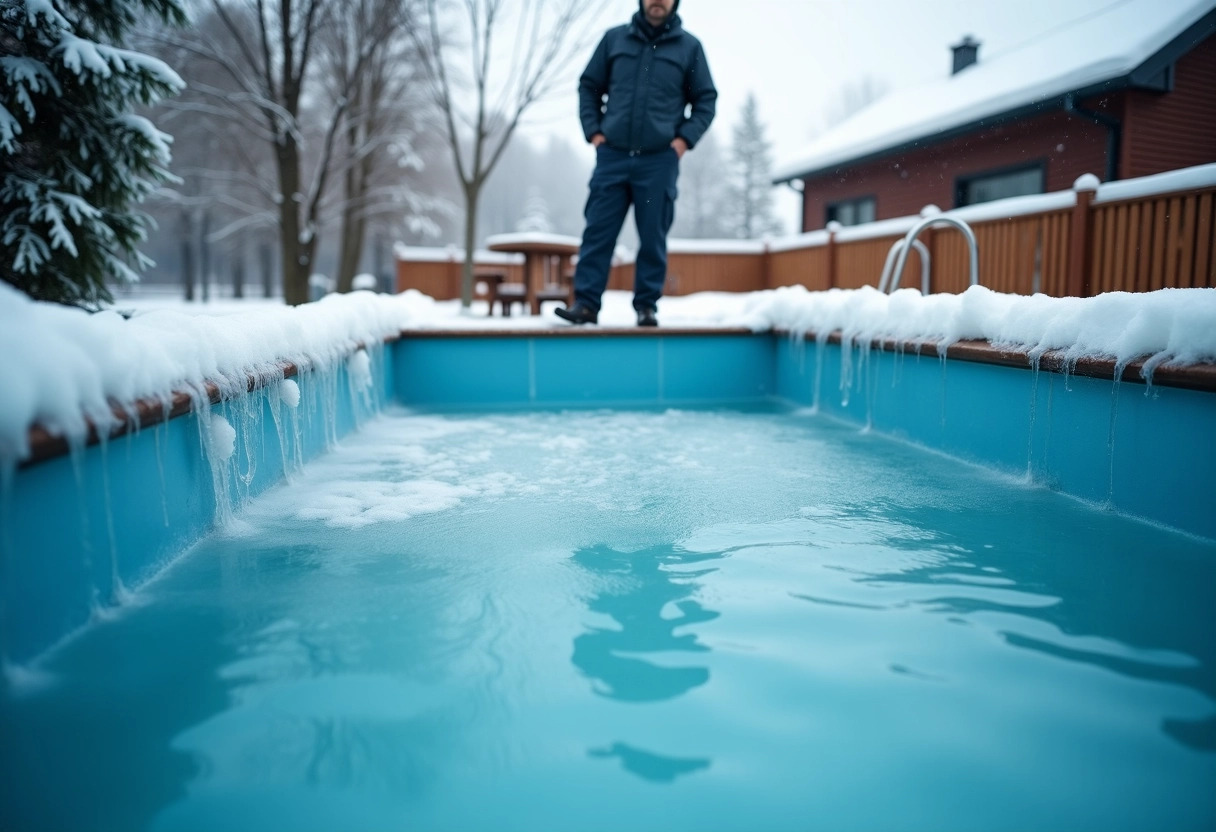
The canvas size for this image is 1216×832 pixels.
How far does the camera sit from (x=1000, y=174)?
33.9 ft

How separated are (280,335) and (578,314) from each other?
8.53 ft

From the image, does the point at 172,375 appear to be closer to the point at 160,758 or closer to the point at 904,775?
the point at 160,758

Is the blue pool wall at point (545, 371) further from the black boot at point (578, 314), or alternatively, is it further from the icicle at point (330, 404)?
the icicle at point (330, 404)

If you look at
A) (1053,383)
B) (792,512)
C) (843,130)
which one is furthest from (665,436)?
(843,130)

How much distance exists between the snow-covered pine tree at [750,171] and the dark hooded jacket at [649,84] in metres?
29.5

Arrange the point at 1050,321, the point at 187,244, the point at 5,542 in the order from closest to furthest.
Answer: the point at 5,542
the point at 1050,321
the point at 187,244

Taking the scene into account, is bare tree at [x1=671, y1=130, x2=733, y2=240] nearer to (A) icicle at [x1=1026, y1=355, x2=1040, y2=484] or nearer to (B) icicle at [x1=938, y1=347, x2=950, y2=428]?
(B) icicle at [x1=938, y1=347, x2=950, y2=428]

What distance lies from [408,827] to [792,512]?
1650 millimetres

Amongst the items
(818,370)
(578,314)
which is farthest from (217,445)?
(818,370)

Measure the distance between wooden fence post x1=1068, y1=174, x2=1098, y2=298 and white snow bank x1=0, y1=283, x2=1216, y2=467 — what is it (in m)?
2.26

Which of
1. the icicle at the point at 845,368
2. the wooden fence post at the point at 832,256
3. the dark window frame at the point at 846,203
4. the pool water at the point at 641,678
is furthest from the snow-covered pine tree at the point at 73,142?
the dark window frame at the point at 846,203

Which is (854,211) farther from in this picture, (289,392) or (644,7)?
(289,392)

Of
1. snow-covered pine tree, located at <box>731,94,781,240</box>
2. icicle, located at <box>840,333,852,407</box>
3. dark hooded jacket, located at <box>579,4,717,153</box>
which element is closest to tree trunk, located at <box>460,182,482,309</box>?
dark hooded jacket, located at <box>579,4,717,153</box>

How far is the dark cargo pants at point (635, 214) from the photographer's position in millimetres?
4934
